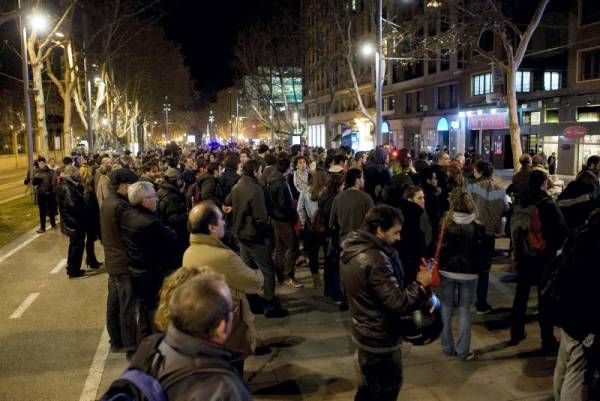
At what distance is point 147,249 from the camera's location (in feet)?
17.3

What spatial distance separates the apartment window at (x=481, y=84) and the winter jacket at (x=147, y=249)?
114 feet

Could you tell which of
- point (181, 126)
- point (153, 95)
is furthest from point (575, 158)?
point (181, 126)

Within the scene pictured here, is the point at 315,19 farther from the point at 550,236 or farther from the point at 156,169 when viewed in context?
the point at 550,236

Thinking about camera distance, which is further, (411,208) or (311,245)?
(311,245)

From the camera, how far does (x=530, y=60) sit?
35.1 metres

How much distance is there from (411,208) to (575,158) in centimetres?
2724

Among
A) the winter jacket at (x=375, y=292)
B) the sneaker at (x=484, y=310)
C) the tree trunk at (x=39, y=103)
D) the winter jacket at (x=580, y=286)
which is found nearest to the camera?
the winter jacket at (x=375, y=292)

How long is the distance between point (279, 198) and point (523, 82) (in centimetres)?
3137

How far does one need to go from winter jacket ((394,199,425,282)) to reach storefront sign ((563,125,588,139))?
2615cm

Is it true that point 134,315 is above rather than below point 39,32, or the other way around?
below

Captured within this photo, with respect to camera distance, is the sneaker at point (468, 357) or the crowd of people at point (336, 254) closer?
the crowd of people at point (336, 254)

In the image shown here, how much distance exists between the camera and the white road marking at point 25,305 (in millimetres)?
7488

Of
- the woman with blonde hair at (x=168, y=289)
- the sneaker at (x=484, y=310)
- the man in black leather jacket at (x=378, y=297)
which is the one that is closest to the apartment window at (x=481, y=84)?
the sneaker at (x=484, y=310)

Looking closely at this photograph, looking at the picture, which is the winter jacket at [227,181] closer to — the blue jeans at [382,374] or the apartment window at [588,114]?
the blue jeans at [382,374]
